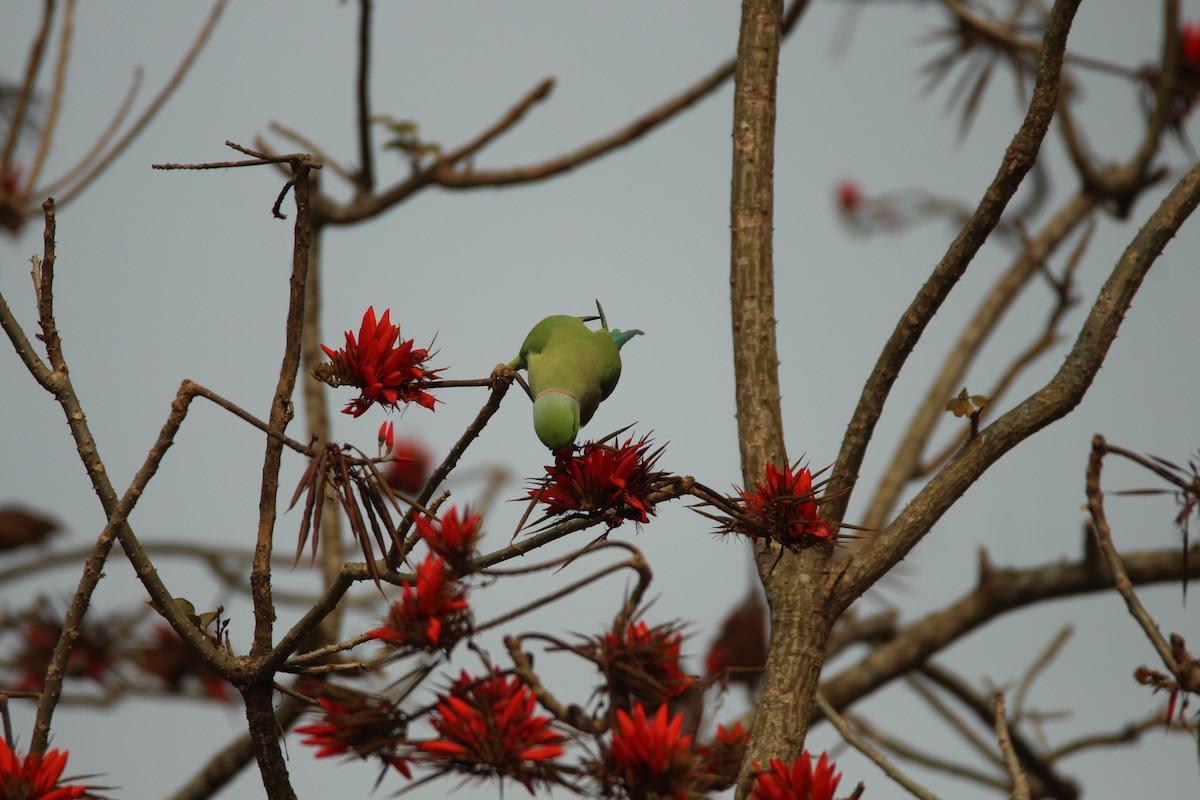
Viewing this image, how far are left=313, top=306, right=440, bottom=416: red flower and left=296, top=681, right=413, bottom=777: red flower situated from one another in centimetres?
50

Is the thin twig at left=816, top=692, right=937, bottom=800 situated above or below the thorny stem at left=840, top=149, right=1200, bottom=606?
below

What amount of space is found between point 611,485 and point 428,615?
0.40 metres

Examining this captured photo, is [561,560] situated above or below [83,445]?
below

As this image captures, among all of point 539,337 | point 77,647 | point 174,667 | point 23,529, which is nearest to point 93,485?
point 539,337

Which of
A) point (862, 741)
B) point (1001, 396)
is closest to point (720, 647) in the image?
point (1001, 396)

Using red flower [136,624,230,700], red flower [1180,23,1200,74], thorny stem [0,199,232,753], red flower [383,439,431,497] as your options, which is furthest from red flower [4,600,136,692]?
red flower [1180,23,1200,74]

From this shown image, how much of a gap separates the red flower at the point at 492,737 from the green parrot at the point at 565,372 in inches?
23.9

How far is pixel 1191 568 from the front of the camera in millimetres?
3809

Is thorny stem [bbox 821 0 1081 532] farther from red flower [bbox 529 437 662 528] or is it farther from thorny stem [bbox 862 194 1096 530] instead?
thorny stem [bbox 862 194 1096 530]

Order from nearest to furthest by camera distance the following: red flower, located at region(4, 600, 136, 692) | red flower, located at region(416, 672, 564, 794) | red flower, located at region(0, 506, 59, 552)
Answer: red flower, located at region(416, 672, 564, 794)
red flower, located at region(4, 600, 136, 692)
red flower, located at region(0, 506, 59, 552)

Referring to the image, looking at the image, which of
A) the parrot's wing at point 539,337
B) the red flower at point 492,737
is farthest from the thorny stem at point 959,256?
the red flower at point 492,737

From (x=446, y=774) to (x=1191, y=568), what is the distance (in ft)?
11.2

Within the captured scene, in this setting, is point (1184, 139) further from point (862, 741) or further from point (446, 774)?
point (446, 774)

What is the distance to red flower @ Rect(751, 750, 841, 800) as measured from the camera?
138 cm
